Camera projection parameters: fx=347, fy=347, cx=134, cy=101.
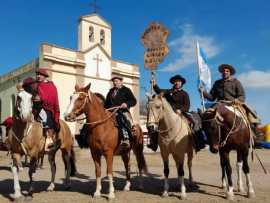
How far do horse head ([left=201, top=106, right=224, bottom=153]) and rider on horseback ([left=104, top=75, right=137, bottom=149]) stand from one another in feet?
6.29

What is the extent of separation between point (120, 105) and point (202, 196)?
301 cm

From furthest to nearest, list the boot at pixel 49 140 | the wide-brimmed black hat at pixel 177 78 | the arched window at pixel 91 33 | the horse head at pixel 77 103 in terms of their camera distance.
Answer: the arched window at pixel 91 33, the wide-brimmed black hat at pixel 177 78, the boot at pixel 49 140, the horse head at pixel 77 103

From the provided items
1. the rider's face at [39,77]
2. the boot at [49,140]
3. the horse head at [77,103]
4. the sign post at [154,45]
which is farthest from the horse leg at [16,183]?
the sign post at [154,45]

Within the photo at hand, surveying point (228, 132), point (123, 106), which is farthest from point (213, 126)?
point (123, 106)

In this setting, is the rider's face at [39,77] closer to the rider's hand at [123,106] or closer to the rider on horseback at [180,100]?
the rider's hand at [123,106]

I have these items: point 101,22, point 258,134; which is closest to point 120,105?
point 258,134

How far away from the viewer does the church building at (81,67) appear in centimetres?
2912

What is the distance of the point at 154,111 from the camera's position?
→ 25.4ft

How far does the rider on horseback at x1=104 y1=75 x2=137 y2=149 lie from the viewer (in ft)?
28.2

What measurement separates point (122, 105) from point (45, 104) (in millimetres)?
1870

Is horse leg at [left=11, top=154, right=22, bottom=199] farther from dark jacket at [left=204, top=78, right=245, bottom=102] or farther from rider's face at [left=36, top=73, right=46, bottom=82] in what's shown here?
dark jacket at [left=204, top=78, right=245, bottom=102]

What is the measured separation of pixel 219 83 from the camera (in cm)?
902

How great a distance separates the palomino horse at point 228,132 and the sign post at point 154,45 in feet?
32.4

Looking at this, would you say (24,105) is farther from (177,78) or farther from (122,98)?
(177,78)
